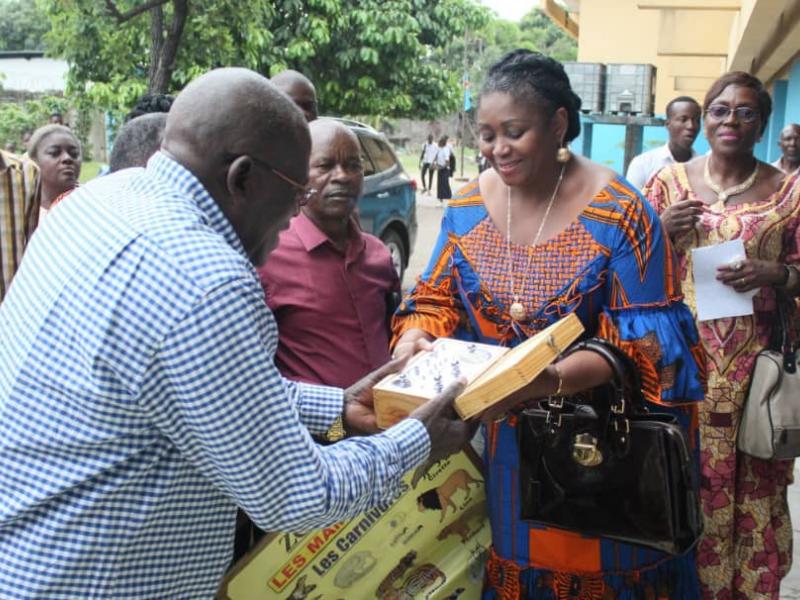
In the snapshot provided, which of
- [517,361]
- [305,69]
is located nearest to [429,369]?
[517,361]

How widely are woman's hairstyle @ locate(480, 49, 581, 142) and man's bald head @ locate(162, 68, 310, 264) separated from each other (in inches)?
35.3

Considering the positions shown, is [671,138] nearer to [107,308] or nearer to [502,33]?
[107,308]

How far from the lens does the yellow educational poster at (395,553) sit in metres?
2.24

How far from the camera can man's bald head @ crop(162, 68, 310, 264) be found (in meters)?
1.58

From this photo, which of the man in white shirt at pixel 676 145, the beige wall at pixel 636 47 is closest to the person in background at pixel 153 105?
the man in white shirt at pixel 676 145

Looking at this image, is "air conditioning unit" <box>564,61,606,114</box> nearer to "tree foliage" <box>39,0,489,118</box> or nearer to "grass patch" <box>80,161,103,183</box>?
"tree foliage" <box>39,0,489,118</box>

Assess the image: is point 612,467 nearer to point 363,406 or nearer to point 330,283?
point 363,406

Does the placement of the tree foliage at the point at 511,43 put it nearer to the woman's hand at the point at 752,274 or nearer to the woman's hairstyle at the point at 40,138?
the woman's hairstyle at the point at 40,138

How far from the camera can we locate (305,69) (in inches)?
524

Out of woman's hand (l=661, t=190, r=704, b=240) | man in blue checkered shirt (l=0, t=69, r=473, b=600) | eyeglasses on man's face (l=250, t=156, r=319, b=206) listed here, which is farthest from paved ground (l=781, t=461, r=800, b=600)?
eyeglasses on man's face (l=250, t=156, r=319, b=206)

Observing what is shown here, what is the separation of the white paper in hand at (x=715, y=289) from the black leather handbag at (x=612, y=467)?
1144 mm

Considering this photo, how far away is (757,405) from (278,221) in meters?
2.29

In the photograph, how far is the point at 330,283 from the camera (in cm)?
298

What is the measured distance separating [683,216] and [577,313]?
1.28 meters
